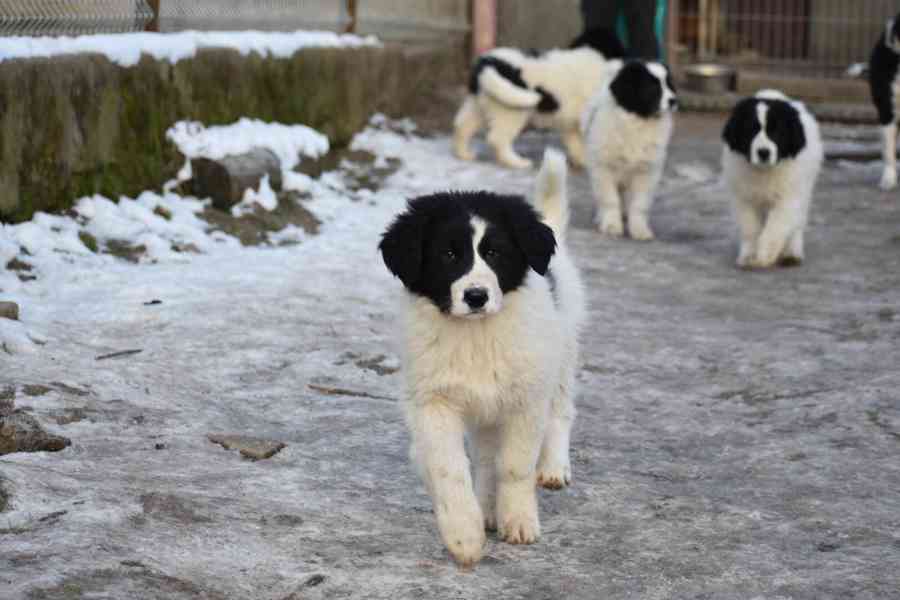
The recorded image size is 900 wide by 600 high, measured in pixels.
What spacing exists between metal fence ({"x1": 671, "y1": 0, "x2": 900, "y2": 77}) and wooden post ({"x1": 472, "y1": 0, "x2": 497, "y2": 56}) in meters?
1.82

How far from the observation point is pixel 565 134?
10.1 metres

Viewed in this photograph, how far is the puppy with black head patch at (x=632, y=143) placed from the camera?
782cm

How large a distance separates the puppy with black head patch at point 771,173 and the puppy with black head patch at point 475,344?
3.95 m

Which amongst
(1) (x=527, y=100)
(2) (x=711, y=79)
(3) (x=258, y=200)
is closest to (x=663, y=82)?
(1) (x=527, y=100)

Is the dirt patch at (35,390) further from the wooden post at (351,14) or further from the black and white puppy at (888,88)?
the wooden post at (351,14)

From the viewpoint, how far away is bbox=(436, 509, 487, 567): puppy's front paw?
9.88 ft

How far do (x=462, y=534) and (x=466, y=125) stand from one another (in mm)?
7135

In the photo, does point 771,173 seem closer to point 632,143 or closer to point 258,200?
point 632,143

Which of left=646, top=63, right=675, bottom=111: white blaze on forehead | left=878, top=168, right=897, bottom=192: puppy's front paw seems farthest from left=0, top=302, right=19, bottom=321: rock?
left=878, top=168, right=897, bottom=192: puppy's front paw

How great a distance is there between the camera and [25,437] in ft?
11.7

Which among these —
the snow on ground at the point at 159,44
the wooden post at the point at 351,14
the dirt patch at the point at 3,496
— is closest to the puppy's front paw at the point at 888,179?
the snow on ground at the point at 159,44

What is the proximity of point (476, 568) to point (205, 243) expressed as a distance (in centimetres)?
358

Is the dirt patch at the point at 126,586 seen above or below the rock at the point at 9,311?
below

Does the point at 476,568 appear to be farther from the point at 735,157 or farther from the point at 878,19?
the point at 878,19
